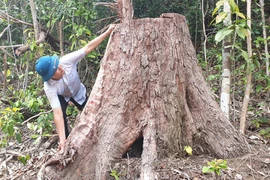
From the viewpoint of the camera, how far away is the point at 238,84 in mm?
5793

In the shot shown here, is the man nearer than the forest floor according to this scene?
No

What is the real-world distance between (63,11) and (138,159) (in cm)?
356

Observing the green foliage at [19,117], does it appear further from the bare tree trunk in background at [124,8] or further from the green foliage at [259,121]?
the green foliage at [259,121]

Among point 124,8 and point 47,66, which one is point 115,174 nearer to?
point 47,66

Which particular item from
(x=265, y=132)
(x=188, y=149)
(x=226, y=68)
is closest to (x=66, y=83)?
(x=188, y=149)

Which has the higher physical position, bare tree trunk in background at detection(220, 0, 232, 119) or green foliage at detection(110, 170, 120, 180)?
bare tree trunk in background at detection(220, 0, 232, 119)

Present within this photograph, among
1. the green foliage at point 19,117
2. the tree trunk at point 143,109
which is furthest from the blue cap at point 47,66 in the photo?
the green foliage at point 19,117

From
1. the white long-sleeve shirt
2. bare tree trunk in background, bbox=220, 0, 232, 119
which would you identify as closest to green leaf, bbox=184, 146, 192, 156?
bare tree trunk in background, bbox=220, 0, 232, 119

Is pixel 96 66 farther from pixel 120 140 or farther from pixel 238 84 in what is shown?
pixel 120 140

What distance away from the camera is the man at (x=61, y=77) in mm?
3304

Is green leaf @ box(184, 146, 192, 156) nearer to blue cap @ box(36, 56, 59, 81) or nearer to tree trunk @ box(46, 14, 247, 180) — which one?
tree trunk @ box(46, 14, 247, 180)

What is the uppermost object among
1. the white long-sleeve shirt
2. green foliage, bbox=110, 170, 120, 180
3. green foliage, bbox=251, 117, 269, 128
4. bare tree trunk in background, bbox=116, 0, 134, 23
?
bare tree trunk in background, bbox=116, 0, 134, 23

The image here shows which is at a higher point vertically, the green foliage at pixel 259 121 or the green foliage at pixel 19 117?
the green foliage at pixel 19 117

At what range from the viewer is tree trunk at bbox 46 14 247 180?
3.03 metres
